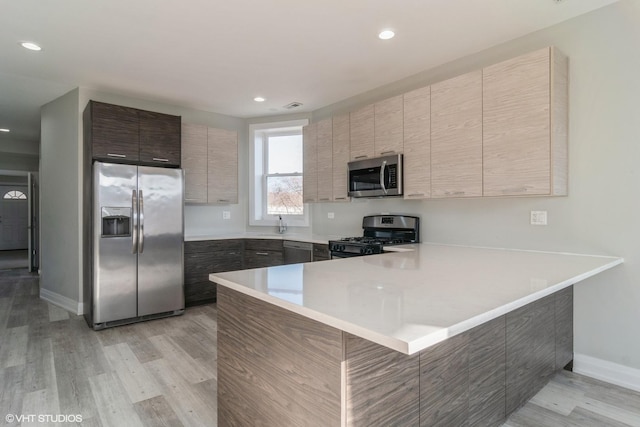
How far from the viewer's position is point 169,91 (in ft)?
13.2

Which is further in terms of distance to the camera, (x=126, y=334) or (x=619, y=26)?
(x=126, y=334)

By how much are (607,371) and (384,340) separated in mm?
2498

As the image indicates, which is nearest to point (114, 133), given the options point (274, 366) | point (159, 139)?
point (159, 139)

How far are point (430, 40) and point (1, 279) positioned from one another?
303 inches

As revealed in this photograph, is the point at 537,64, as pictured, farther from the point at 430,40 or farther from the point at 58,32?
the point at 58,32

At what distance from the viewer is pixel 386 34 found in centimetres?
268

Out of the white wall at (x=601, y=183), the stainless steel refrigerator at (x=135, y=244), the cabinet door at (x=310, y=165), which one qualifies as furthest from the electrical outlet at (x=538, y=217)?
the stainless steel refrigerator at (x=135, y=244)

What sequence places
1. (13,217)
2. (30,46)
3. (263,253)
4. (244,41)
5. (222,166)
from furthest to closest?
(13,217) < (222,166) < (263,253) < (30,46) < (244,41)

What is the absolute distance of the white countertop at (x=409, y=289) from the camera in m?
0.92

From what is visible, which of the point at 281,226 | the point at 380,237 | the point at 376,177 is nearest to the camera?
the point at 376,177

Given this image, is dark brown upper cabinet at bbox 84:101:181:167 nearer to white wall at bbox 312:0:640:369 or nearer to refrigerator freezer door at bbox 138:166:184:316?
refrigerator freezer door at bbox 138:166:184:316

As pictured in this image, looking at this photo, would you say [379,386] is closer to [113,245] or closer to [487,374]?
[487,374]

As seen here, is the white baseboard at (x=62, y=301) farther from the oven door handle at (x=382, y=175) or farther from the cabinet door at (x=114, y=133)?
the oven door handle at (x=382, y=175)

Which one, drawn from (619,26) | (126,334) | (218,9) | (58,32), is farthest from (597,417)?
(58,32)
